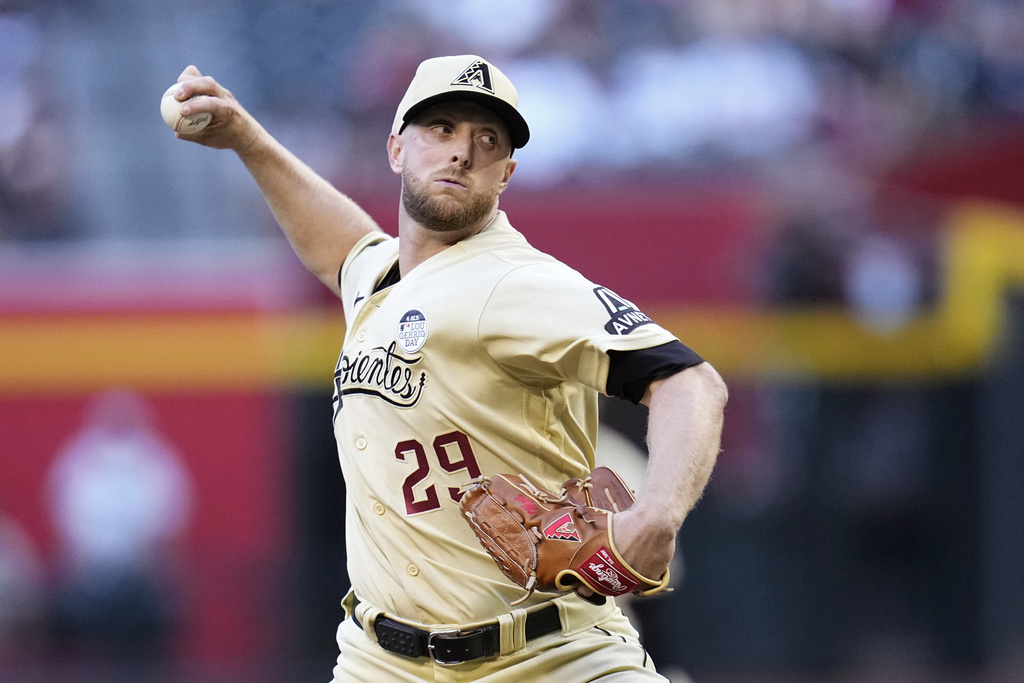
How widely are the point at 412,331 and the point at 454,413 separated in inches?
9.1

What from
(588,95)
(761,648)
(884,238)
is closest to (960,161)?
(884,238)

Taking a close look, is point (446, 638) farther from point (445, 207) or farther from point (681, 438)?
point (445, 207)

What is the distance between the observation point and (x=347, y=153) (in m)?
10.6

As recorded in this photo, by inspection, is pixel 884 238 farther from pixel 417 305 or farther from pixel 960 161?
pixel 417 305

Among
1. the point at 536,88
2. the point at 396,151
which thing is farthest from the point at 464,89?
the point at 536,88

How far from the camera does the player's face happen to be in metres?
3.31

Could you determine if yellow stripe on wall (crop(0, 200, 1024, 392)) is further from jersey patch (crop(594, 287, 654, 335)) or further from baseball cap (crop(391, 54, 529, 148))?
jersey patch (crop(594, 287, 654, 335))

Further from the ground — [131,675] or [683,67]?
[683,67]

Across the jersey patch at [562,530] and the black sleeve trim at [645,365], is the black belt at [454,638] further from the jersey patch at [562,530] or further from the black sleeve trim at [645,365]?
the black sleeve trim at [645,365]

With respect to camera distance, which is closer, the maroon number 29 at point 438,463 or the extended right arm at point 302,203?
the maroon number 29 at point 438,463

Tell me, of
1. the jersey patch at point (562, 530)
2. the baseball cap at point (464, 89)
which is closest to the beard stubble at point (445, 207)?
the baseball cap at point (464, 89)

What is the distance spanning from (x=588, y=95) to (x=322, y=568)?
4497 mm

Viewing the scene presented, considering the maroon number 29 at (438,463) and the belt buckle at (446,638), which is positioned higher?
the maroon number 29 at (438,463)

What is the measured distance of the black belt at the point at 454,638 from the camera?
316cm
